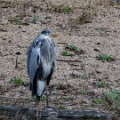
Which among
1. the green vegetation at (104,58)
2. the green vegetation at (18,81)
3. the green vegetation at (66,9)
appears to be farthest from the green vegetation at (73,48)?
the green vegetation at (66,9)

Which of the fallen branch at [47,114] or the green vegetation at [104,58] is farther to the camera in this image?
the green vegetation at [104,58]

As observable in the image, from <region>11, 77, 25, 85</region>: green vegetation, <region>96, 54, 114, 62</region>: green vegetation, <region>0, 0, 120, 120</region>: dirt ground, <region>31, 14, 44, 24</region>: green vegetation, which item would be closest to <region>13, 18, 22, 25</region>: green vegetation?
<region>0, 0, 120, 120</region>: dirt ground

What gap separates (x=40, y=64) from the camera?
7.03 meters

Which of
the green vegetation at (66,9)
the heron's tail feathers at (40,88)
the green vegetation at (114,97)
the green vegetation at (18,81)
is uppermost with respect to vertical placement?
the green vegetation at (66,9)

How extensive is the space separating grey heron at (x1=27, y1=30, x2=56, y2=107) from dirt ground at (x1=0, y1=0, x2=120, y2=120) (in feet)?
1.00

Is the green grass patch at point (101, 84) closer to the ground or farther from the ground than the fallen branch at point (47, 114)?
closer to the ground

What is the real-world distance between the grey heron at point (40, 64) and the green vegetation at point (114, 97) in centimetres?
86

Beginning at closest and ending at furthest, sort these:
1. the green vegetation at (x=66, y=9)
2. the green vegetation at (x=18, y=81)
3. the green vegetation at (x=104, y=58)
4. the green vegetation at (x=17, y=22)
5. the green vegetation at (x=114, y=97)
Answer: the green vegetation at (x=114, y=97), the green vegetation at (x=18, y=81), the green vegetation at (x=104, y=58), the green vegetation at (x=17, y=22), the green vegetation at (x=66, y=9)

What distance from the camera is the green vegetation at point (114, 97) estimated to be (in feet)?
23.8

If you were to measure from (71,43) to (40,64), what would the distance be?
2697mm

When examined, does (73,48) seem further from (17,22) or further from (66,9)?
(66,9)

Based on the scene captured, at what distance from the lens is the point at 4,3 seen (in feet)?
38.8

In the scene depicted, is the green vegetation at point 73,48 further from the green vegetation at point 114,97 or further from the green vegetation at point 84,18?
the green vegetation at point 114,97

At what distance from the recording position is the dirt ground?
24.8 ft
